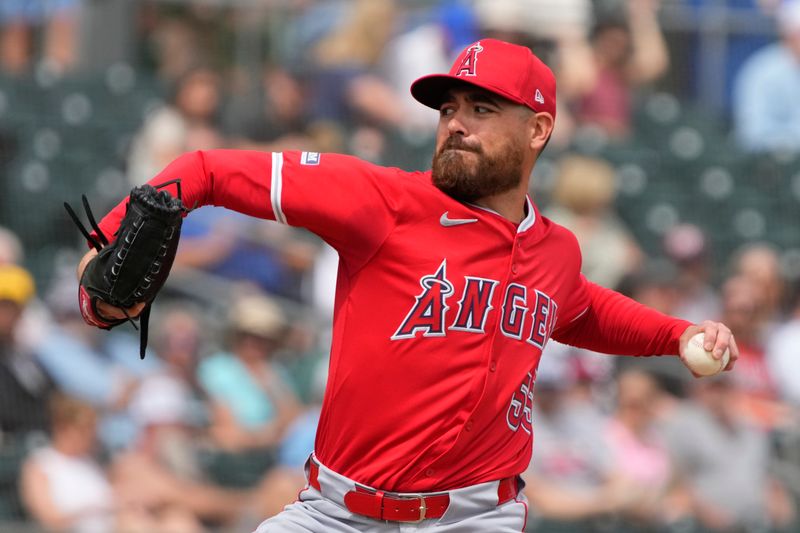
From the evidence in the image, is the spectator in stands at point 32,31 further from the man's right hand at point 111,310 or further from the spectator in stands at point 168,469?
the man's right hand at point 111,310

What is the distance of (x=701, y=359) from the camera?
4109mm

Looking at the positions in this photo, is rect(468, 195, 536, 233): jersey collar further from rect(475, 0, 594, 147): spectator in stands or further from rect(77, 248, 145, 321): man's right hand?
rect(475, 0, 594, 147): spectator in stands

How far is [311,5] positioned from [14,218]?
10.1 feet

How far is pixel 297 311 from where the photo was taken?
8383 mm

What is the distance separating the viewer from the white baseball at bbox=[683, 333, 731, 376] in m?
4.08

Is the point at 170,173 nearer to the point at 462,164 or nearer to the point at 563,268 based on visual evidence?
the point at 462,164

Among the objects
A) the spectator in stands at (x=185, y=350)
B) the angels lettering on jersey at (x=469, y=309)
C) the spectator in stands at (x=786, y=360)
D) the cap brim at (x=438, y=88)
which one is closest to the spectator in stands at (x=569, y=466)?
the spectator in stands at (x=786, y=360)

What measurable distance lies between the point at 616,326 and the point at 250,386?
3543mm

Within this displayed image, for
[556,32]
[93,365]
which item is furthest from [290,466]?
[556,32]

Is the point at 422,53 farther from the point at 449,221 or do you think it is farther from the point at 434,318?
the point at 434,318

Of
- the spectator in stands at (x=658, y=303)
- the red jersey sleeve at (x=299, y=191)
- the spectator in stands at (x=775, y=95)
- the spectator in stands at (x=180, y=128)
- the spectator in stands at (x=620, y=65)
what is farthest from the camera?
the spectator in stands at (x=775, y=95)

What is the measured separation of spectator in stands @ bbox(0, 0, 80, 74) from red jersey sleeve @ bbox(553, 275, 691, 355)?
6.72 metres

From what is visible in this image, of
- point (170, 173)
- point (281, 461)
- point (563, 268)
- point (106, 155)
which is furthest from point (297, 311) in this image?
point (170, 173)

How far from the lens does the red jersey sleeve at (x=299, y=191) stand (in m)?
3.65
